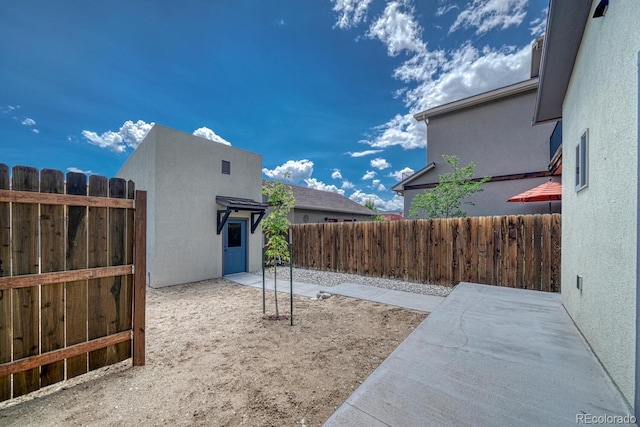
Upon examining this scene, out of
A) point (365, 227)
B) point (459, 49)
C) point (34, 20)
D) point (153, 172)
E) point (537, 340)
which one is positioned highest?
point (459, 49)

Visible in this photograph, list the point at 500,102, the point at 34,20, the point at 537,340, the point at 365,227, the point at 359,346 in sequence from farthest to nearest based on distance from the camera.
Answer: the point at 500,102 < the point at 365,227 < the point at 34,20 < the point at 359,346 < the point at 537,340

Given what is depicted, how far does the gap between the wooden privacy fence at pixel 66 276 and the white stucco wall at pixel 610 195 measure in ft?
15.5

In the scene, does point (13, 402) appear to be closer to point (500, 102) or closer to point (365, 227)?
point (365, 227)

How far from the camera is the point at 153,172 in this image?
23.5ft

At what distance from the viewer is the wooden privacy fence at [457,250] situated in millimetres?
5789

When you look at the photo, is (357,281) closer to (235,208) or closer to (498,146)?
(235,208)

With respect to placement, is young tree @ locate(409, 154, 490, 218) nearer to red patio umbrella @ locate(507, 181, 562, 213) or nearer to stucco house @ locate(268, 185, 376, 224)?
red patio umbrella @ locate(507, 181, 562, 213)

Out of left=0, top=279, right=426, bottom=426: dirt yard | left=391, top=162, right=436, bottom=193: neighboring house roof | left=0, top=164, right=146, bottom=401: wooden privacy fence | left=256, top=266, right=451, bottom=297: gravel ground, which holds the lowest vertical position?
left=256, top=266, right=451, bottom=297: gravel ground

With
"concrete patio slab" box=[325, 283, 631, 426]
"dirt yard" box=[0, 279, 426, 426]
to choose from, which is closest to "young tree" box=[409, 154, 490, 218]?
"dirt yard" box=[0, 279, 426, 426]

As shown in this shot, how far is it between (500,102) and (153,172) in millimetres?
13537

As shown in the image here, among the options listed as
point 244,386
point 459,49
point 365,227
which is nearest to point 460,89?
point 459,49

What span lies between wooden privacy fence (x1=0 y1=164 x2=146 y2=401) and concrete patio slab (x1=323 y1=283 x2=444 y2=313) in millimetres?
4544

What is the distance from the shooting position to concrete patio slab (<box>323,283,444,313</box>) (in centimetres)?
534

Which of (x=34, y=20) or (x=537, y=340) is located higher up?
(x=34, y=20)
